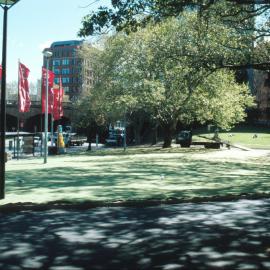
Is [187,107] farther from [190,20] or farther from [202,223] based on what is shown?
[202,223]

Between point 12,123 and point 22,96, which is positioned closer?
point 22,96

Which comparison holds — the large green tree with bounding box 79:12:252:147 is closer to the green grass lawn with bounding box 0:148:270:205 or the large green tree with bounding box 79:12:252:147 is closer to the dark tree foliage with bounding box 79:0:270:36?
the green grass lawn with bounding box 0:148:270:205

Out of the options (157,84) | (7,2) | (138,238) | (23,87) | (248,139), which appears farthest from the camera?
(248,139)

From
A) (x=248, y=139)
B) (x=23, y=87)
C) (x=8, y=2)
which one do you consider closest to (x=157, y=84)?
(x=23, y=87)

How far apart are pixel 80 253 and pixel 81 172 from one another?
12781 millimetres

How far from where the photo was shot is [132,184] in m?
14.9

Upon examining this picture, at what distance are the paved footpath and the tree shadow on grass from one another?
213cm

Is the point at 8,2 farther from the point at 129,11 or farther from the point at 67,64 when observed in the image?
the point at 67,64

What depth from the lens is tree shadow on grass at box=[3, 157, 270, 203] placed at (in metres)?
12.3

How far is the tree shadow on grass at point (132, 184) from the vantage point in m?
12.3

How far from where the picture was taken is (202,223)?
27.6 ft

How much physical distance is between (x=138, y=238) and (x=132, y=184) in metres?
7.66

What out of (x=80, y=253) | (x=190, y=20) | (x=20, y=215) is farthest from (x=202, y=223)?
(x=190, y=20)

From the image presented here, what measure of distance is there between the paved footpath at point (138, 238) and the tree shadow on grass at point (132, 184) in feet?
→ 7.00
